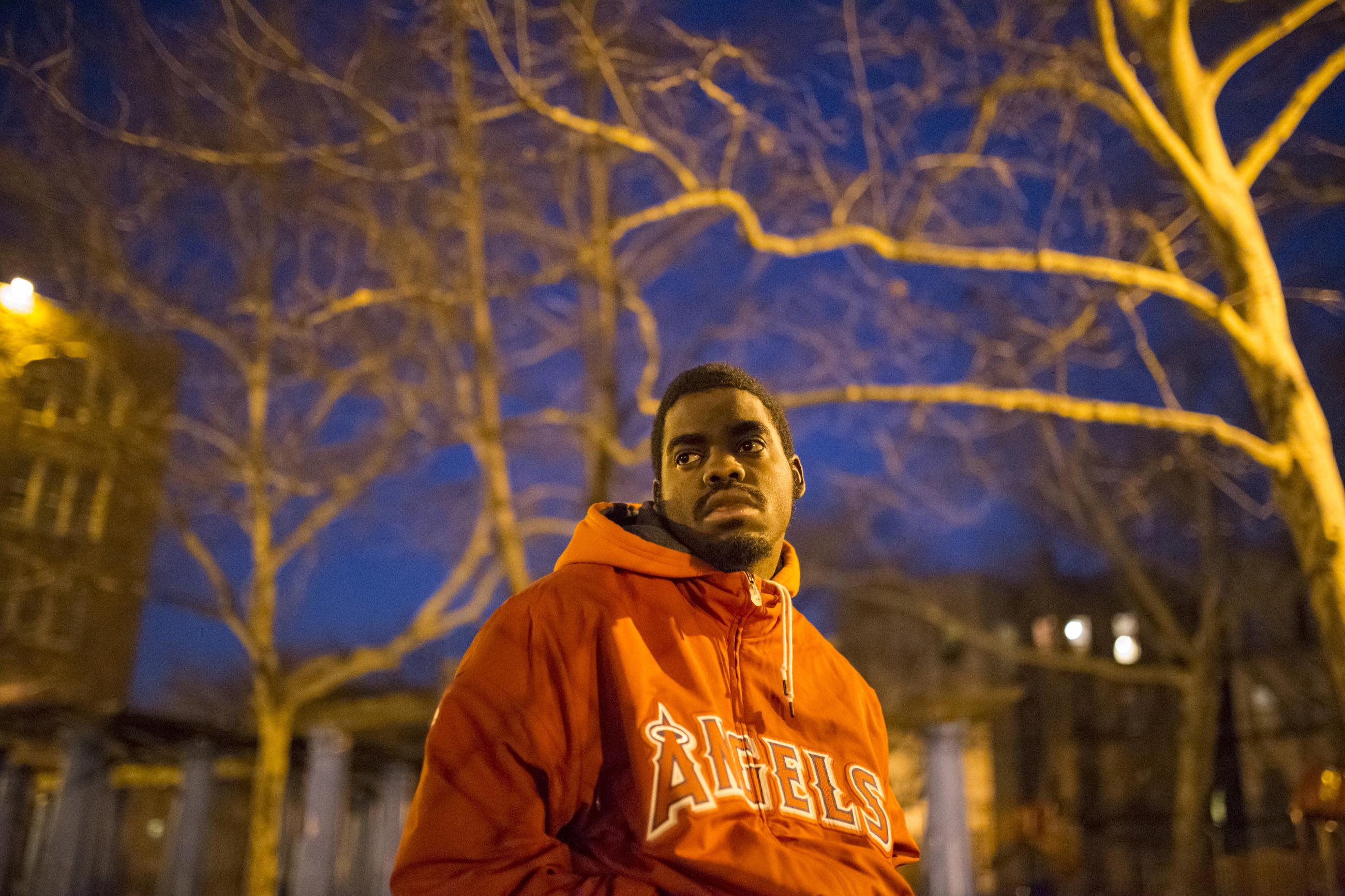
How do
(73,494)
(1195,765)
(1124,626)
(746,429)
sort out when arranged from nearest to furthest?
(746,429), (1195,765), (73,494), (1124,626)

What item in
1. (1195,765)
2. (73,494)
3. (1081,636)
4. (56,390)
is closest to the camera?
(56,390)

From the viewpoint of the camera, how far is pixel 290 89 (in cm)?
1022

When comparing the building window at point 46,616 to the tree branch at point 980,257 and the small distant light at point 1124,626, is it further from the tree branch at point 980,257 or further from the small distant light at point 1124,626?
the small distant light at point 1124,626

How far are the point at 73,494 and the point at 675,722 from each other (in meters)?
15.4

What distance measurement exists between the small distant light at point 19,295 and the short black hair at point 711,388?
719 cm

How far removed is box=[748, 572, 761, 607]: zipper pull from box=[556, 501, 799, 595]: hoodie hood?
0.07m

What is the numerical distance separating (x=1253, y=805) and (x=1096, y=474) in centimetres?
2875

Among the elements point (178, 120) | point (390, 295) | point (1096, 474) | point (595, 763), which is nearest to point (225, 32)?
point (390, 295)

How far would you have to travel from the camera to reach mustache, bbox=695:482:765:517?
6.74ft

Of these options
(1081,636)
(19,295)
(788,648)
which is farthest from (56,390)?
(1081,636)

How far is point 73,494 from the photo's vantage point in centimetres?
1437

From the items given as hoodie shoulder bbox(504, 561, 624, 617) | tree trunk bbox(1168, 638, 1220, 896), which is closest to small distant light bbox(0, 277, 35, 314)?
hoodie shoulder bbox(504, 561, 624, 617)

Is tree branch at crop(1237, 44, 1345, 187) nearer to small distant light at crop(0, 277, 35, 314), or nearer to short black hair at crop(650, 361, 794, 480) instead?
short black hair at crop(650, 361, 794, 480)

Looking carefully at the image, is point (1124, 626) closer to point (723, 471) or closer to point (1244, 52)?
point (1244, 52)
